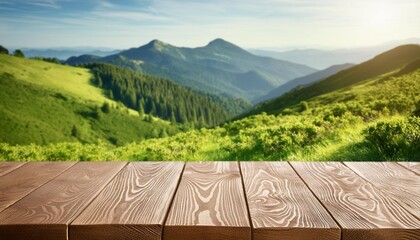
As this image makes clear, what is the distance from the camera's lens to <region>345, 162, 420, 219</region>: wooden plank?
2.17m

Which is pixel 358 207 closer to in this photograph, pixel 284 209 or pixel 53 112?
pixel 284 209

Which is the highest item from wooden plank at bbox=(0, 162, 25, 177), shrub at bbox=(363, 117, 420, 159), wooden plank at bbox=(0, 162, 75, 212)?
wooden plank at bbox=(0, 162, 75, 212)

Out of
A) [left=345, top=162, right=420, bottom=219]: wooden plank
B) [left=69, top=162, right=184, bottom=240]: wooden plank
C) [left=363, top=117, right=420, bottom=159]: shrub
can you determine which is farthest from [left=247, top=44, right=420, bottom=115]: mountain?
[left=69, top=162, right=184, bottom=240]: wooden plank

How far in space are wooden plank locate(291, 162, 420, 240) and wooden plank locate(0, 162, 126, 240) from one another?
4.58ft

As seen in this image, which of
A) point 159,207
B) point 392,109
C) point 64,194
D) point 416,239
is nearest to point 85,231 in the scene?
point 159,207

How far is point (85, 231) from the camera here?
71.6 inches

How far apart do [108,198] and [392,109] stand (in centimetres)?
1794

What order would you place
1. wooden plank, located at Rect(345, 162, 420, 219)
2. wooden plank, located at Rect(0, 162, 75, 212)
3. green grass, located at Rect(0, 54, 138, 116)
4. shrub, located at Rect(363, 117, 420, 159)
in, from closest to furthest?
wooden plank, located at Rect(345, 162, 420, 219) < wooden plank, located at Rect(0, 162, 75, 212) < shrub, located at Rect(363, 117, 420, 159) < green grass, located at Rect(0, 54, 138, 116)

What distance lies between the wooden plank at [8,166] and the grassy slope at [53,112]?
125364mm

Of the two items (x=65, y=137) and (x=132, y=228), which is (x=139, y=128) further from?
(x=132, y=228)

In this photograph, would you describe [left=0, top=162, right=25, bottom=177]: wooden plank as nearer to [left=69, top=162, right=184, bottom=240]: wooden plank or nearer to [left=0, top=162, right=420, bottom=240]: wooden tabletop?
[left=0, top=162, right=420, bottom=240]: wooden tabletop

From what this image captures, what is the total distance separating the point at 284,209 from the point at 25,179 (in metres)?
1.86

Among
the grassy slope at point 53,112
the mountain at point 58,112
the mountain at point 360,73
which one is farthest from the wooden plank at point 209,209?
the grassy slope at point 53,112

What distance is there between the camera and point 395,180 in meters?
2.63
